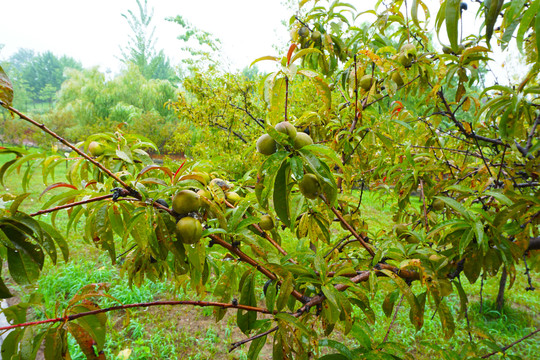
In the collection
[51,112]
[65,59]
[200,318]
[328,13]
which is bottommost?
[200,318]

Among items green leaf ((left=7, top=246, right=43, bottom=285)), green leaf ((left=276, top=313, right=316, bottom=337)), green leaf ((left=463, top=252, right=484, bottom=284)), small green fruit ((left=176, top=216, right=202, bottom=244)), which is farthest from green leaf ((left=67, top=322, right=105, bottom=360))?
green leaf ((left=463, top=252, right=484, bottom=284))

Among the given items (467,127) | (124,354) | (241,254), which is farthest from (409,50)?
(124,354)

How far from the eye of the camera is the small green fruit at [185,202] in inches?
23.4

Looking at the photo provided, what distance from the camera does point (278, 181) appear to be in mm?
575

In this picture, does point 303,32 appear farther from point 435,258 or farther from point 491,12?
point 435,258

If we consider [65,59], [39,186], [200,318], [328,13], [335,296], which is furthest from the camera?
[65,59]

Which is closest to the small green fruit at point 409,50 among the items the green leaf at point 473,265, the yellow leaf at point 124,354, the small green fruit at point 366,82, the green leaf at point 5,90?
the small green fruit at point 366,82

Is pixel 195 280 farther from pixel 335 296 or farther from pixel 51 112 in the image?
pixel 51 112

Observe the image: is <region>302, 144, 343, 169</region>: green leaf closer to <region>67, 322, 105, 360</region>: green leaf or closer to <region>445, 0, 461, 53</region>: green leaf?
<region>445, 0, 461, 53</region>: green leaf

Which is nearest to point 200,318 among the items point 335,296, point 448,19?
point 335,296

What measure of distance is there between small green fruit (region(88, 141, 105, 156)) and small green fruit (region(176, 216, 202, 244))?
0.47m

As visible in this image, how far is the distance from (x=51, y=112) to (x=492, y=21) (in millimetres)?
16674

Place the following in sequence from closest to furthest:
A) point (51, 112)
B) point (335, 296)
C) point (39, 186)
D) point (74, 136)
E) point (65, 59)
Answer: point (335, 296) < point (39, 186) < point (74, 136) < point (51, 112) < point (65, 59)

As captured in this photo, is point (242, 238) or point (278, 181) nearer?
point (278, 181)
